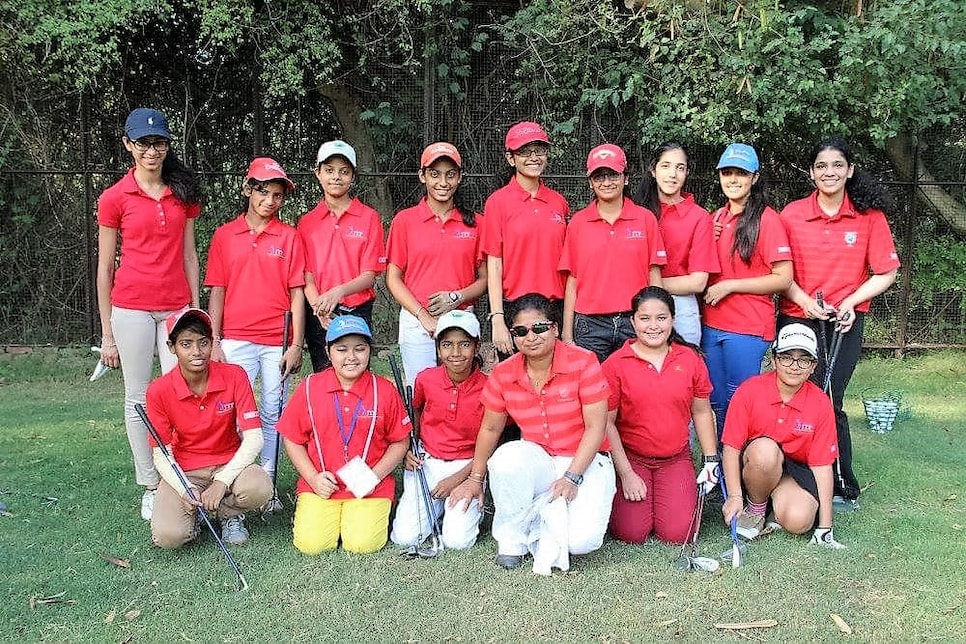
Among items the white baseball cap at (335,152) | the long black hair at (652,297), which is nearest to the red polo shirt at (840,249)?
the long black hair at (652,297)

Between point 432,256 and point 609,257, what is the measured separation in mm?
950

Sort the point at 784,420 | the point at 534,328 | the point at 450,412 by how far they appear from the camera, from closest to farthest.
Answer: the point at 534,328
the point at 784,420
the point at 450,412

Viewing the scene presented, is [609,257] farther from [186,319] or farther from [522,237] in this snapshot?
[186,319]

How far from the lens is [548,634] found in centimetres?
316

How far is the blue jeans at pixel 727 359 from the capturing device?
14.8 ft

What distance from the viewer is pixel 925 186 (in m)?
8.48

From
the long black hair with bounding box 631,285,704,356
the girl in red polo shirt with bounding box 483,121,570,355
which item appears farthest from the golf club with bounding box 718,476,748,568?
the girl in red polo shirt with bounding box 483,121,570,355

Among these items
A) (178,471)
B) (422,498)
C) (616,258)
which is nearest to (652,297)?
(616,258)

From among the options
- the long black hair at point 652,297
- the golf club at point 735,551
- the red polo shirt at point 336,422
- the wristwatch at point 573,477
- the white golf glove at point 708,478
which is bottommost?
the golf club at point 735,551

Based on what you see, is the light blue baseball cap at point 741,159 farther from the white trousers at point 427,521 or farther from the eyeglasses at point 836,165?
the white trousers at point 427,521

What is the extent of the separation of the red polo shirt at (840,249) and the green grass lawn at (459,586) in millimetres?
1204

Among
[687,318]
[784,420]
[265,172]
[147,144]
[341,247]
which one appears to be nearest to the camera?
[784,420]

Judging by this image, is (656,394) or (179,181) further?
(179,181)

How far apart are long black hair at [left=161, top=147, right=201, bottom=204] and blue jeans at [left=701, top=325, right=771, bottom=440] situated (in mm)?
2799
